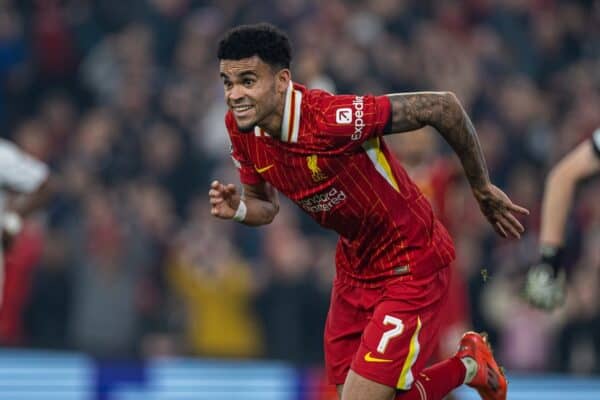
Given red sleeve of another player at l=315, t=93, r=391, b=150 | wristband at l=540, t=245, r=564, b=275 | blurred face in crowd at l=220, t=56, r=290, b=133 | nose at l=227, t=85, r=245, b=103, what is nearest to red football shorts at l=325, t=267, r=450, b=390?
wristband at l=540, t=245, r=564, b=275

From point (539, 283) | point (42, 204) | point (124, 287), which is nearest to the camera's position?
point (539, 283)

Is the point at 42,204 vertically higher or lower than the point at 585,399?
higher

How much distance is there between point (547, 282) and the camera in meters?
6.51

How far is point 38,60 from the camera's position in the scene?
13.1m

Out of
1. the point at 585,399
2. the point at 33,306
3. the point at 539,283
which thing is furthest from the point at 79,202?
the point at 539,283

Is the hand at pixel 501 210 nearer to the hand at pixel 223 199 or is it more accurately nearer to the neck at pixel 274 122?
the neck at pixel 274 122

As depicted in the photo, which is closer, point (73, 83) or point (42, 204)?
point (42, 204)

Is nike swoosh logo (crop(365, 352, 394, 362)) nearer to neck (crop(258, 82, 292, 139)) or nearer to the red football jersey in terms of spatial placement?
the red football jersey

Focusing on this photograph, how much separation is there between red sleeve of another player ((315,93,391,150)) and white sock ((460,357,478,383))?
4.67 ft

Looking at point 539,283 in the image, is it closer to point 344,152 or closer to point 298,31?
point 344,152

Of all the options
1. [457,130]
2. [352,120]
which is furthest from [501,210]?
[352,120]

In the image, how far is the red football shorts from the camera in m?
6.05

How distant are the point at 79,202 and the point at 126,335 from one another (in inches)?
50.2

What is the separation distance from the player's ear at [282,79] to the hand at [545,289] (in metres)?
1.60
